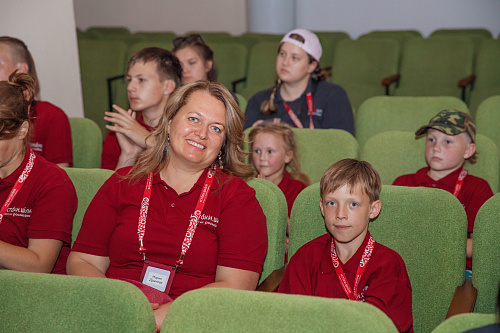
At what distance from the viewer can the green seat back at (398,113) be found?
11.8 feet

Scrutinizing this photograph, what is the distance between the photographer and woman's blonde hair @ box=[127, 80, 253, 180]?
2.12 meters

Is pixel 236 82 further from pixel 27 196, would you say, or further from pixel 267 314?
pixel 267 314

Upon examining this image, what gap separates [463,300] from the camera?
1.87m

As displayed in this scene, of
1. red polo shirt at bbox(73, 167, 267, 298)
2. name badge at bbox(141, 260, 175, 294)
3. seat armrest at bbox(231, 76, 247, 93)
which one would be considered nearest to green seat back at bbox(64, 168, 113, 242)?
red polo shirt at bbox(73, 167, 267, 298)

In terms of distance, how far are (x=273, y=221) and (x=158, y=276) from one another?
0.44m

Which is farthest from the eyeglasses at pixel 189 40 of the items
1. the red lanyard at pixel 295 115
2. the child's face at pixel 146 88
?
the child's face at pixel 146 88

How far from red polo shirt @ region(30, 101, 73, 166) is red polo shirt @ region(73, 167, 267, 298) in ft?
3.36

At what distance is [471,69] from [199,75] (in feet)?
8.44

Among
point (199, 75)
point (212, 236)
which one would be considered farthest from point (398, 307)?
point (199, 75)

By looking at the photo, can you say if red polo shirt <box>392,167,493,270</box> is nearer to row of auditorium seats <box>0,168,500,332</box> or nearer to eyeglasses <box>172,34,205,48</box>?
row of auditorium seats <box>0,168,500,332</box>

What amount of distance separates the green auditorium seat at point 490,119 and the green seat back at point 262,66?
2225mm

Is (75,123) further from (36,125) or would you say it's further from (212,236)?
(212,236)

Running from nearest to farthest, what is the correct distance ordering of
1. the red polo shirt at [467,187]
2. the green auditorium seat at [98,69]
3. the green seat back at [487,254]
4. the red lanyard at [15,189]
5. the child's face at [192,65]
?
the green seat back at [487,254] → the red lanyard at [15,189] → the red polo shirt at [467,187] → the child's face at [192,65] → the green auditorium seat at [98,69]

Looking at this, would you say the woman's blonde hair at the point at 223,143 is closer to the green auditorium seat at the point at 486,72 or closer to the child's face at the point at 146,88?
the child's face at the point at 146,88
